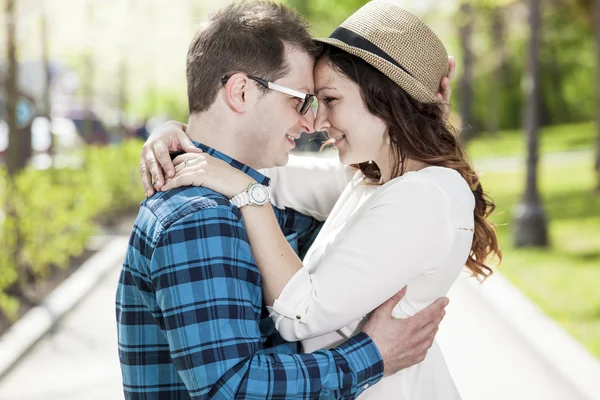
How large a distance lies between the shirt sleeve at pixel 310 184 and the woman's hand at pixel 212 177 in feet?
2.81

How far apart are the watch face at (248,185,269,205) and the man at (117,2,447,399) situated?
73 mm

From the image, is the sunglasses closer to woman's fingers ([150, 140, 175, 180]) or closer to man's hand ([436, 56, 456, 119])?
woman's fingers ([150, 140, 175, 180])

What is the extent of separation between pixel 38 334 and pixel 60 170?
5.63 metres

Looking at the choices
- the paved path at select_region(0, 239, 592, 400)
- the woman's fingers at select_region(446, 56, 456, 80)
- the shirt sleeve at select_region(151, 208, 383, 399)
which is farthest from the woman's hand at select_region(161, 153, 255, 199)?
the paved path at select_region(0, 239, 592, 400)

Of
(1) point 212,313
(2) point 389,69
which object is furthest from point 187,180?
(2) point 389,69

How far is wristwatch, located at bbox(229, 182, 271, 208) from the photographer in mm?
2389

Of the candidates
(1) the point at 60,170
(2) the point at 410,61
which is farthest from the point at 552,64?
(2) the point at 410,61

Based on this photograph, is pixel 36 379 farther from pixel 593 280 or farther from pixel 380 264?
pixel 593 280

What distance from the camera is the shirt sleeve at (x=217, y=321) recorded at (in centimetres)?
217

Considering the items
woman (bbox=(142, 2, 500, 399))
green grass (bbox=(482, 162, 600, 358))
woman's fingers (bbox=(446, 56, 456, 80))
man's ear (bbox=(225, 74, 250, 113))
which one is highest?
man's ear (bbox=(225, 74, 250, 113))

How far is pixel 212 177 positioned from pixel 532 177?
31.9 feet

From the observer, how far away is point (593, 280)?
919 centimetres

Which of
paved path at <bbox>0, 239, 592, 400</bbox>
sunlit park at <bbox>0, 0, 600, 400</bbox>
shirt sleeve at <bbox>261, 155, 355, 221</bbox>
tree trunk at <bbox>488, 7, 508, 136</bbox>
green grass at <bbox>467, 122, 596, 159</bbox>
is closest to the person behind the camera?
shirt sleeve at <bbox>261, 155, 355, 221</bbox>

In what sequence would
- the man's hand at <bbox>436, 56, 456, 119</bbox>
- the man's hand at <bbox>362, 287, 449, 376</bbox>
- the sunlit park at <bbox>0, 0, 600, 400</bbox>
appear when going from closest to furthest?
the man's hand at <bbox>362, 287, 449, 376</bbox> → the man's hand at <bbox>436, 56, 456, 119</bbox> → the sunlit park at <bbox>0, 0, 600, 400</bbox>
